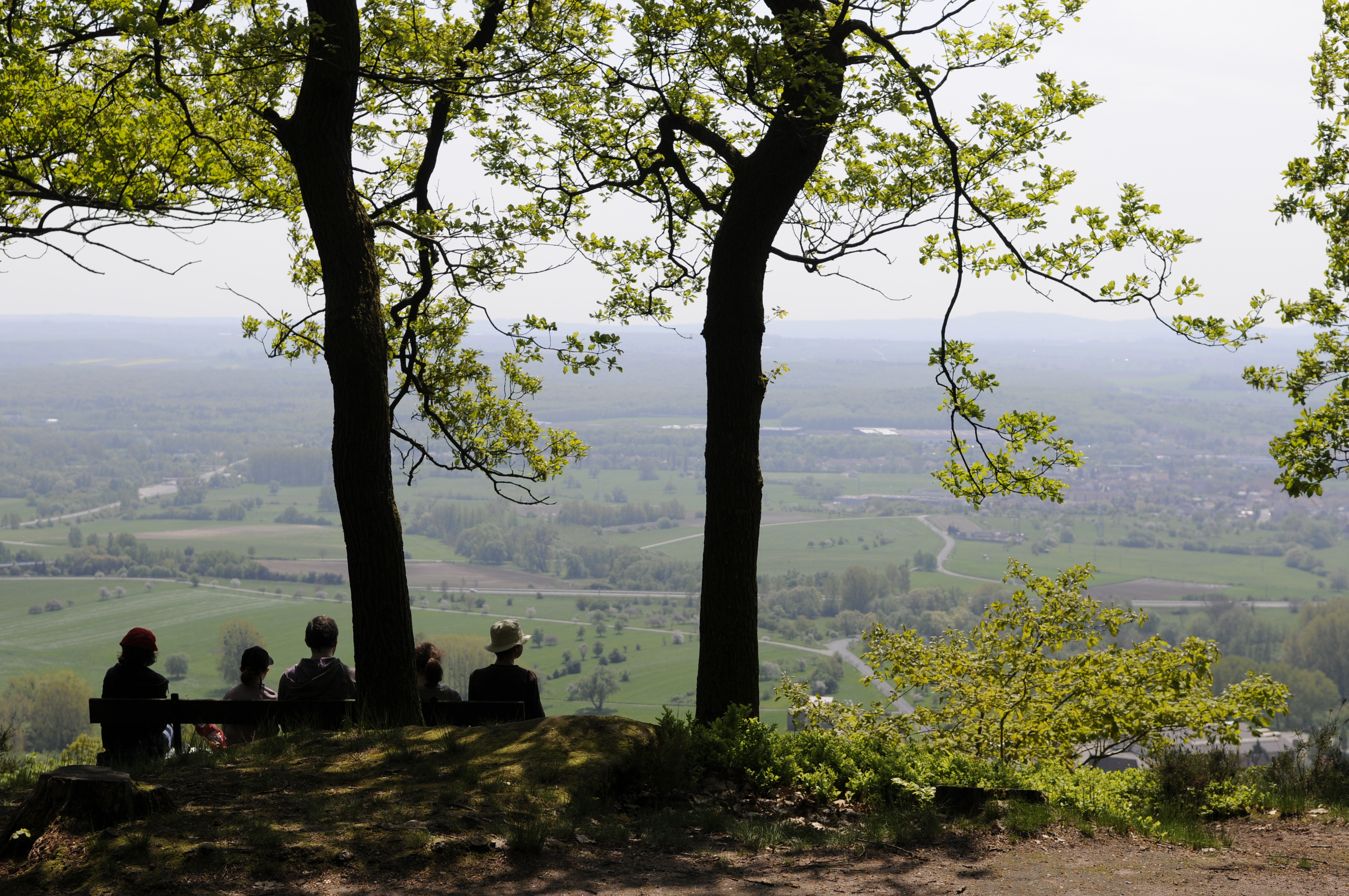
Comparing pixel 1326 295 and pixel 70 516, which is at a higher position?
pixel 1326 295

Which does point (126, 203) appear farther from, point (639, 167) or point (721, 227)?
point (721, 227)

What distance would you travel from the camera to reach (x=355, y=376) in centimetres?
664

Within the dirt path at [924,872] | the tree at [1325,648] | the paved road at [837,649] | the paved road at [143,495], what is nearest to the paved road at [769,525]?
the paved road at [837,649]

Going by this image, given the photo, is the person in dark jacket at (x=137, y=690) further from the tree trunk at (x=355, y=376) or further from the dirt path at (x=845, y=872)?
the dirt path at (x=845, y=872)

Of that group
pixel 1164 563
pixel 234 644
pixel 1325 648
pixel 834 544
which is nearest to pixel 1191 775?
pixel 1325 648

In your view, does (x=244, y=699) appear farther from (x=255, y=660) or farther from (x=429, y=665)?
(x=429, y=665)

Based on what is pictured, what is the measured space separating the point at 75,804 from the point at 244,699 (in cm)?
235

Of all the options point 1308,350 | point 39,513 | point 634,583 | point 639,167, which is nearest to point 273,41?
point 639,167

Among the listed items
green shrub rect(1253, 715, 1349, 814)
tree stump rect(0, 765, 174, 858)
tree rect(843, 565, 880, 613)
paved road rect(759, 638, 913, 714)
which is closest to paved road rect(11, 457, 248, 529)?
paved road rect(759, 638, 913, 714)

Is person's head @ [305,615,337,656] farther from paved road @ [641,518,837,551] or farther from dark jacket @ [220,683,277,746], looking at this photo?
paved road @ [641,518,837,551]

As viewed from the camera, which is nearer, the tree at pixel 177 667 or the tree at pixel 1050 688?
the tree at pixel 1050 688

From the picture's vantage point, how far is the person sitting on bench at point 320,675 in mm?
6633

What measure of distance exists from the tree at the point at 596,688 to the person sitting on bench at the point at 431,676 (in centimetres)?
5259

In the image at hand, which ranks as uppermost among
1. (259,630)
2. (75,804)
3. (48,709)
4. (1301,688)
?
(75,804)
